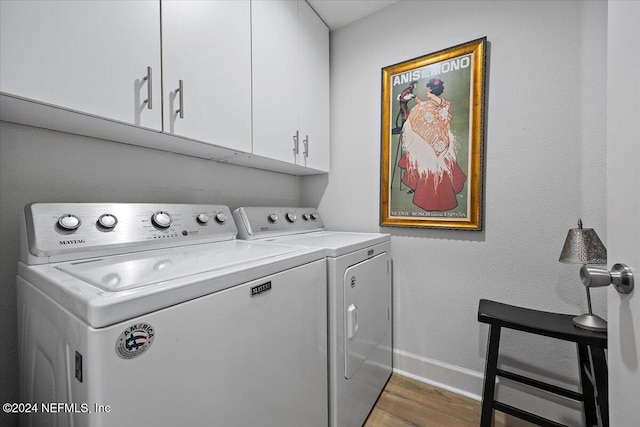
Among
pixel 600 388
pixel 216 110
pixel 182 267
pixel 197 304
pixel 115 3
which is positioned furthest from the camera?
pixel 216 110

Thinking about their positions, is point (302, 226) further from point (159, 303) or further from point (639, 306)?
point (639, 306)

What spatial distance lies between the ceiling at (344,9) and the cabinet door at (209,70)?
735 mm

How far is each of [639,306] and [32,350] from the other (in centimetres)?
147

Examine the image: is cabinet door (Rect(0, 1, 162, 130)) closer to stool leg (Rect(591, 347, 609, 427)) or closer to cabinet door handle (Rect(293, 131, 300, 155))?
cabinet door handle (Rect(293, 131, 300, 155))

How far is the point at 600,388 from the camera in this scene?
102 centimetres

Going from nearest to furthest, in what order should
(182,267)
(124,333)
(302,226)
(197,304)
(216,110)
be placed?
(124,333) < (197,304) < (182,267) < (216,110) < (302,226)

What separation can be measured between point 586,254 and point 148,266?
165 cm

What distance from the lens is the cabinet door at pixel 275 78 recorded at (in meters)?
1.37

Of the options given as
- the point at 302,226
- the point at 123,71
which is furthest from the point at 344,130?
the point at 123,71

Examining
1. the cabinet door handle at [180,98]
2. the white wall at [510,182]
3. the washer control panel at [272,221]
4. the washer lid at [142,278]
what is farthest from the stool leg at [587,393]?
the cabinet door handle at [180,98]

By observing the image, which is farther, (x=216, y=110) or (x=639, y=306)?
(x=216, y=110)

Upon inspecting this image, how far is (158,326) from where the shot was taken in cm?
57

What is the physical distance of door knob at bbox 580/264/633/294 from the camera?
57 centimetres

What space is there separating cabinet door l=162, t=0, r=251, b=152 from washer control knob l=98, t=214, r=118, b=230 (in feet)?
1.24
